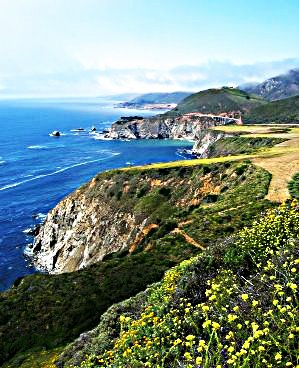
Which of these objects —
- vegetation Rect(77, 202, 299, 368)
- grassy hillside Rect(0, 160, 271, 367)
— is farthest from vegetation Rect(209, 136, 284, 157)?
vegetation Rect(77, 202, 299, 368)

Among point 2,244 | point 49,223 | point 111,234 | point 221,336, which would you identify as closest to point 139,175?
point 111,234

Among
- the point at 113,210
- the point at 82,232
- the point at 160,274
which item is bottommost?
the point at 82,232

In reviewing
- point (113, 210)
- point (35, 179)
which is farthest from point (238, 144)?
point (35, 179)

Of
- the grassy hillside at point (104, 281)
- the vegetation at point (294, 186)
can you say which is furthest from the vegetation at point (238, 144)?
the vegetation at point (294, 186)

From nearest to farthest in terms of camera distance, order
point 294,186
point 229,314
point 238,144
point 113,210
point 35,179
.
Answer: point 229,314, point 294,186, point 113,210, point 238,144, point 35,179

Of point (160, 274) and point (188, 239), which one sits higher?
point (188, 239)

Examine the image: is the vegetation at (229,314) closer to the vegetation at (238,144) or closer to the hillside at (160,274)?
the hillside at (160,274)

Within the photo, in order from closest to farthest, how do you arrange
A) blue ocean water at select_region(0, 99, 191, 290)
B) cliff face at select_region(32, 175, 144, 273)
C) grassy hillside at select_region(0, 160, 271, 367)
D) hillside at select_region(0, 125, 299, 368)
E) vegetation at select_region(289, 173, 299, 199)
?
1. hillside at select_region(0, 125, 299, 368)
2. grassy hillside at select_region(0, 160, 271, 367)
3. vegetation at select_region(289, 173, 299, 199)
4. cliff face at select_region(32, 175, 144, 273)
5. blue ocean water at select_region(0, 99, 191, 290)

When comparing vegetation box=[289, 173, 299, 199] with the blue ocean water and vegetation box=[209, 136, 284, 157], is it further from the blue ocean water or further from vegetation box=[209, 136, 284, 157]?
vegetation box=[209, 136, 284, 157]

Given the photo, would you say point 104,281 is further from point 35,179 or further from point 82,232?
point 35,179
